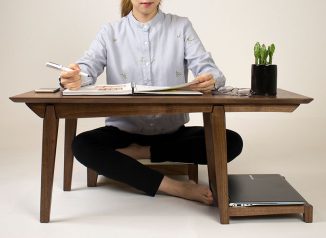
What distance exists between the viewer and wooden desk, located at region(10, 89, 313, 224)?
5.32 feet

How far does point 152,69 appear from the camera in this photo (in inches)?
83.0

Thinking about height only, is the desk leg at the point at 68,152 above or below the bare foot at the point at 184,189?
above

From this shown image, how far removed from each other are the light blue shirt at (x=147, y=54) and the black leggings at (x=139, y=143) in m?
0.05

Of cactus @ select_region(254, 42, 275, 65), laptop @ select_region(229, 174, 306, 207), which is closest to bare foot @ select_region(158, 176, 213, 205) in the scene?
laptop @ select_region(229, 174, 306, 207)

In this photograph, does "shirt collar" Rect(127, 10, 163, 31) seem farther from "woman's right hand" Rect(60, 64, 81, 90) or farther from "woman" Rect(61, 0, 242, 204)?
"woman's right hand" Rect(60, 64, 81, 90)

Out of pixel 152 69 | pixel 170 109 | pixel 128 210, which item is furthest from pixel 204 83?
pixel 128 210

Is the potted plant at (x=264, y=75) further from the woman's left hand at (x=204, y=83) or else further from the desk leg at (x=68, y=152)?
the desk leg at (x=68, y=152)

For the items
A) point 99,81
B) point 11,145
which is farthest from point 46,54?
point 11,145

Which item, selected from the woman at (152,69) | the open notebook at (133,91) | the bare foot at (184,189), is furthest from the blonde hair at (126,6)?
the bare foot at (184,189)

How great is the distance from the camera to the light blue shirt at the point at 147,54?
2.11 meters

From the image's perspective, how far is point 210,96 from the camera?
1671 millimetres

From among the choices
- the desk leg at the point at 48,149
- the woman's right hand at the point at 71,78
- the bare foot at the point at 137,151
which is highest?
the woman's right hand at the point at 71,78

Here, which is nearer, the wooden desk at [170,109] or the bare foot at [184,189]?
the wooden desk at [170,109]
